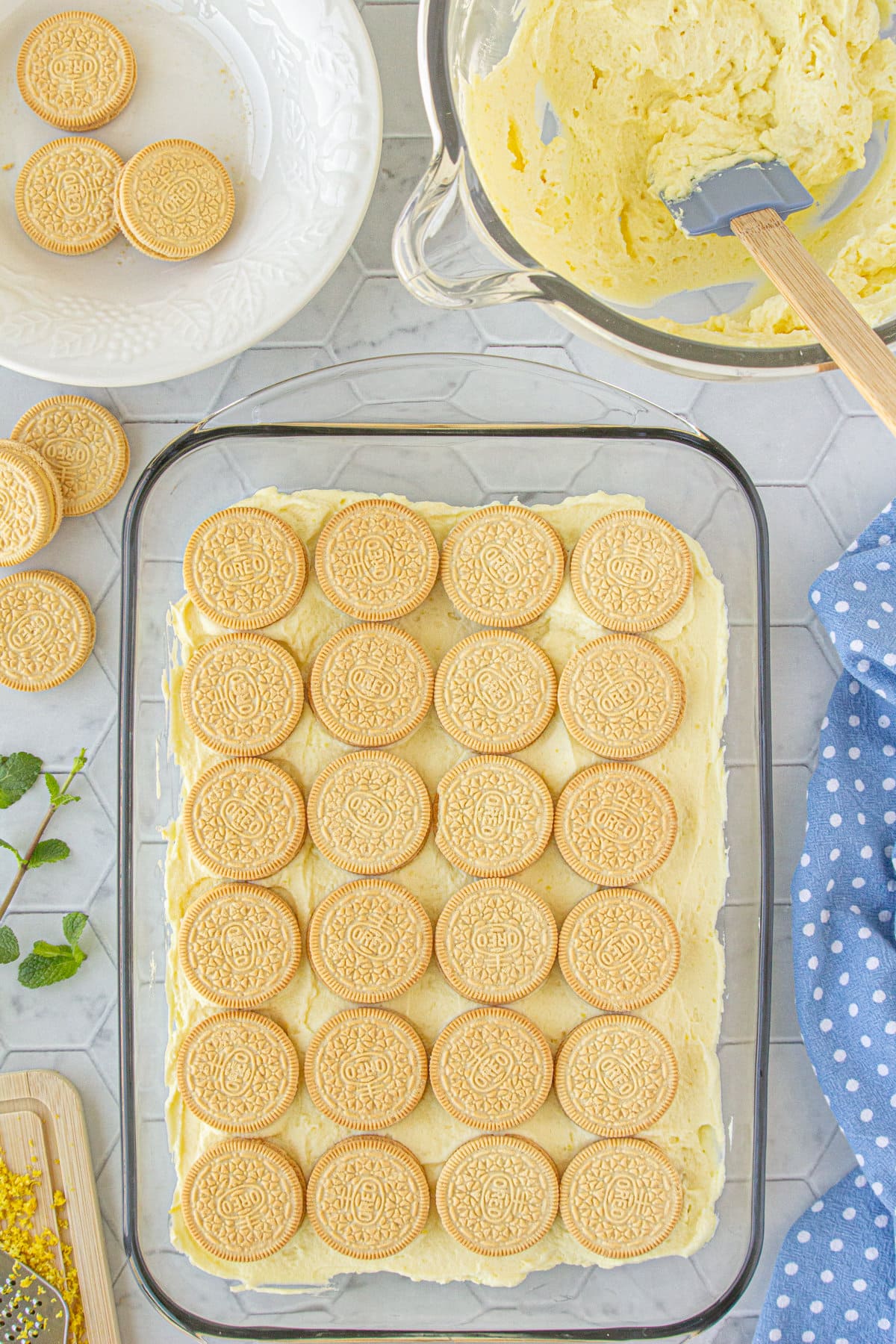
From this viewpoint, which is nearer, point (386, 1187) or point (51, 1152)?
point (386, 1187)

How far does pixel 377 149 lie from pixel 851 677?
31.2 inches

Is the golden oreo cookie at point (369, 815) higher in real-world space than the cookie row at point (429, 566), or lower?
lower

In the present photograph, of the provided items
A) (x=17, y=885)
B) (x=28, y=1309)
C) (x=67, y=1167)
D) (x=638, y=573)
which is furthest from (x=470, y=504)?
(x=28, y=1309)

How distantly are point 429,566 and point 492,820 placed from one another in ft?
0.92

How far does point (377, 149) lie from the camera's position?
3.69 feet

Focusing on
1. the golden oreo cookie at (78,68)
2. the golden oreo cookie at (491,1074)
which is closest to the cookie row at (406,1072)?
the golden oreo cookie at (491,1074)

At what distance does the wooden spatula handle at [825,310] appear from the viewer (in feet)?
2.49

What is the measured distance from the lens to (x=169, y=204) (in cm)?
114

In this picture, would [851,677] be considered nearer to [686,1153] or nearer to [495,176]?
[686,1153]

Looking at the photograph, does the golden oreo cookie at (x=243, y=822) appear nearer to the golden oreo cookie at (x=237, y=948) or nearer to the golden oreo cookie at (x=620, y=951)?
the golden oreo cookie at (x=237, y=948)

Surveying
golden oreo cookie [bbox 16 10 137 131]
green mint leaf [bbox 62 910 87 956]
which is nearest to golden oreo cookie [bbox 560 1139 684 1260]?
green mint leaf [bbox 62 910 87 956]

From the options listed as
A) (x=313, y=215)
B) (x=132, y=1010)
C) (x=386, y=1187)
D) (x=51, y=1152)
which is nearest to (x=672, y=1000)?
(x=386, y=1187)

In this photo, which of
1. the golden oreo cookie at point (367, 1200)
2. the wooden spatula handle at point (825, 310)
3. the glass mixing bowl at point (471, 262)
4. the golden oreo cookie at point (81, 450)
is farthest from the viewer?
the golden oreo cookie at point (81, 450)

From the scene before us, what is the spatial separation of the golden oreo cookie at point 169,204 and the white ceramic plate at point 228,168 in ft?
0.12
